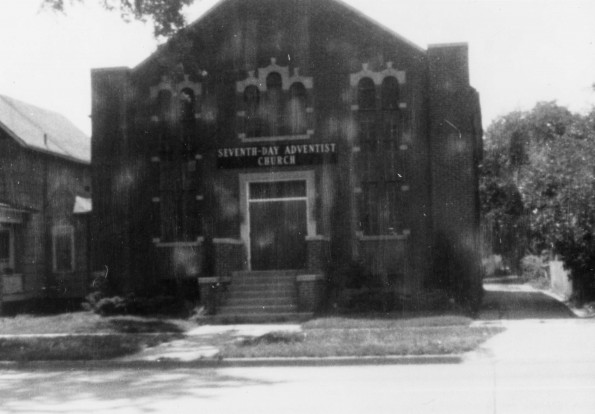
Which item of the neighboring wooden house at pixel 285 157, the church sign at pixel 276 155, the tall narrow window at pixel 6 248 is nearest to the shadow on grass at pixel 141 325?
the neighboring wooden house at pixel 285 157

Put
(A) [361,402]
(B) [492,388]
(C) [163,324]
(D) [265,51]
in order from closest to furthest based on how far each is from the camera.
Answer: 1. (A) [361,402]
2. (B) [492,388]
3. (C) [163,324]
4. (D) [265,51]

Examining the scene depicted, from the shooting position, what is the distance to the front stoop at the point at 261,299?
67.6 ft

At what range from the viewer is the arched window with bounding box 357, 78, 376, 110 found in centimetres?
2359

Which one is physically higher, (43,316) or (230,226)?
(230,226)

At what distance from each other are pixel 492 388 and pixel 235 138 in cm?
1466

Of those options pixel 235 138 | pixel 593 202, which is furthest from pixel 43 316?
pixel 593 202

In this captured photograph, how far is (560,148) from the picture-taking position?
23.1 m

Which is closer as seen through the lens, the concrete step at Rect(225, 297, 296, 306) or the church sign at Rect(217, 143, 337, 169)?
the concrete step at Rect(225, 297, 296, 306)

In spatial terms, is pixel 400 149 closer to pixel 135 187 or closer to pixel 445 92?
pixel 445 92

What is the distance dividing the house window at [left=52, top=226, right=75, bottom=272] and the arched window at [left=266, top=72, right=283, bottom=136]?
10421mm

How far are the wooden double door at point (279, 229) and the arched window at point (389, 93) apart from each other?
3.27 metres

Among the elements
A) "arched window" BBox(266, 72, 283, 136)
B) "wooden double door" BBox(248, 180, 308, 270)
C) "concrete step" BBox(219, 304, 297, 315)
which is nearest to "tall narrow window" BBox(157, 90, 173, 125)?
"arched window" BBox(266, 72, 283, 136)

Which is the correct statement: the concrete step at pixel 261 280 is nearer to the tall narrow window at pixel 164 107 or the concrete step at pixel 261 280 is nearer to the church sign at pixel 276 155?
the church sign at pixel 276 155

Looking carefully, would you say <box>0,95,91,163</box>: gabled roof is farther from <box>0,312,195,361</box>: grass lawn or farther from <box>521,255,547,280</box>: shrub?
<box>521,255,547,280</box>: shrub
